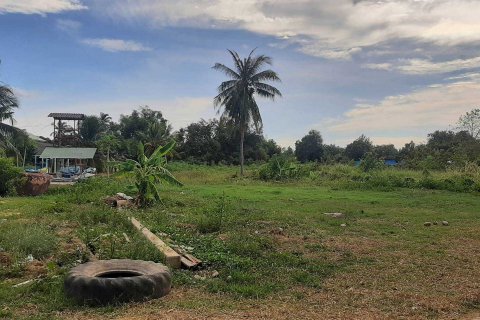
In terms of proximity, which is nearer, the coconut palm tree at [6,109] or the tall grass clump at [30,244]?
the tall grass clump at [30,244]

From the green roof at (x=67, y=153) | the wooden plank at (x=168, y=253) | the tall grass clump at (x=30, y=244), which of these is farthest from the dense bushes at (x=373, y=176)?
the tall grass clump at (x=30, y=244)

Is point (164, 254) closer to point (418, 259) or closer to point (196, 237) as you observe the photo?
point (196, 237)

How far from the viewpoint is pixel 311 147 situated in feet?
219

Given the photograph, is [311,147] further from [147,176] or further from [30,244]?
[30,244]

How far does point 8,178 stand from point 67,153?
25458 millimetres

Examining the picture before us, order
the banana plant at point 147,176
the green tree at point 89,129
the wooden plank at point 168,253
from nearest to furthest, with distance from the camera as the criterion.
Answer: the wooden plank at point 168,253
the banana plant at point 147,176
the green tree at point 89,129

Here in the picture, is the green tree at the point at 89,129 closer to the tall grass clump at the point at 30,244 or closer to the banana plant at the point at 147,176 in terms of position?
the banana plant at the point at 147,176

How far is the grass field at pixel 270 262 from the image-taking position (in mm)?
5125

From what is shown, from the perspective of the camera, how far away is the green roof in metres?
43.4

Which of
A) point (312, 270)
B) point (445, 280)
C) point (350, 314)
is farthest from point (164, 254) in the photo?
point (445, 280)

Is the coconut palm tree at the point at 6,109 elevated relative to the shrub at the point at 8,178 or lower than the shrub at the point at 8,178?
elevated

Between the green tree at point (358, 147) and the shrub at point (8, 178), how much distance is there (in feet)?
181

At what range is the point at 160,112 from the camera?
67125 mm

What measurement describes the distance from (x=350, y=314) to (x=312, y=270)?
200cm
